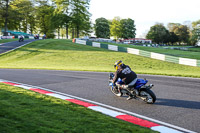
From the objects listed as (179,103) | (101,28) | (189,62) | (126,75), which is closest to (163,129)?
(179,103)

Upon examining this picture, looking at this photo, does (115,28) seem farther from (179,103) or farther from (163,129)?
(163,129)

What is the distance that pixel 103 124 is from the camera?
5012mm

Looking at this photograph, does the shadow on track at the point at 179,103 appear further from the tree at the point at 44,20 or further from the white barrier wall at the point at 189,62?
the tree at the point at 44,20

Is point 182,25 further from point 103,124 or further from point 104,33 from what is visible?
point 103,124

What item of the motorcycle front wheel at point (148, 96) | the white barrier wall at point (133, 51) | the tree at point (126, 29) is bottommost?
the motorcycle front wheel at point (148, 96)

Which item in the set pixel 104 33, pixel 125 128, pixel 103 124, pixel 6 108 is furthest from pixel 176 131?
pixel 104 33

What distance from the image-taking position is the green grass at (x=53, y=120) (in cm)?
439

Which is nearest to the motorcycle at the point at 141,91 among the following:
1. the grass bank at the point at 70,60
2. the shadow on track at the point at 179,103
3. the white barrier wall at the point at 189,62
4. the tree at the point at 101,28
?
the shadow on track at the point at 179,103

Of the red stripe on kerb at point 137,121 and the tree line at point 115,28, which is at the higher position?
the tree line at point 115,28

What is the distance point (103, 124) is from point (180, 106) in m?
3.56

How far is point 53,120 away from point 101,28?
108662 mm

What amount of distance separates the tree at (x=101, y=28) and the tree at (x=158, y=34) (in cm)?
2454

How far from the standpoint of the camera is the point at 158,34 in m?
118

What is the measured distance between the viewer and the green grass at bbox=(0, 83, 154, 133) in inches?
173
